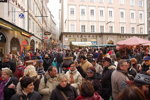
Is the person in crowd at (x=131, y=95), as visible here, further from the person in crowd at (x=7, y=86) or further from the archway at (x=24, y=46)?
the archway at (x=24, y=46)

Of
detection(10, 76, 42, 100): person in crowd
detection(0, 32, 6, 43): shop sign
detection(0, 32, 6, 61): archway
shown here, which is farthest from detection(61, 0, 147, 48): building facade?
detection(10, 76, 42, 100): person in crowd

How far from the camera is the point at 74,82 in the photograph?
5.43 metres

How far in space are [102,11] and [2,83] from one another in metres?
44.8

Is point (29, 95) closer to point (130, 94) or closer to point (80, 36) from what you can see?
point (130, 94)

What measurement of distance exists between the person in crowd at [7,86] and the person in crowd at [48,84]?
712 millimetres

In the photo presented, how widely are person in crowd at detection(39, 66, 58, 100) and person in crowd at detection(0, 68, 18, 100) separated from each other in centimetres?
71

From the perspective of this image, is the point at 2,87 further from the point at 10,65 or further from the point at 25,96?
the point at 10,65

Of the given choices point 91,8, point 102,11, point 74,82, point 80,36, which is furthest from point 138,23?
point 74,82

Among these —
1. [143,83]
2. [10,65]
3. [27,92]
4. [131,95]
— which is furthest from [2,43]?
[131,95]

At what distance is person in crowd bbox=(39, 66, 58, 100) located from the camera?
4602mm

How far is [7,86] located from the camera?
453 cm

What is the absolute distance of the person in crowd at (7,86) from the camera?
4394mm

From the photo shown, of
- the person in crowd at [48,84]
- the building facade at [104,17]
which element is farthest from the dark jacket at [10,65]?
the building facade at [104,17]

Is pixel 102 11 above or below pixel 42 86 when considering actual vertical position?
above
